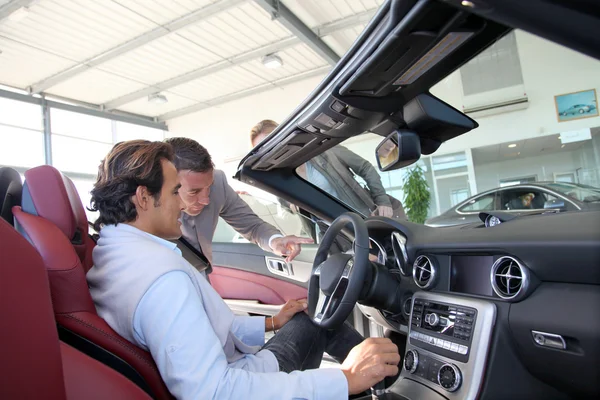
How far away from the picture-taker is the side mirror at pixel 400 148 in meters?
1.29

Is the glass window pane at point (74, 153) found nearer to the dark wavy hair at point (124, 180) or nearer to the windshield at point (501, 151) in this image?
the windshield at point (501, 151)

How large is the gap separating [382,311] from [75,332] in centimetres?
104

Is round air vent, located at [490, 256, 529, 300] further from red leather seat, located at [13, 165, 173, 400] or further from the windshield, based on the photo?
red leather seat, located at [13, 165, 173, 400]

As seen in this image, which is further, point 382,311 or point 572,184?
point 572,184

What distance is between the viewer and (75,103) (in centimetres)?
1002

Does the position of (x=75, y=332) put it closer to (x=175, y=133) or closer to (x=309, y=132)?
(x=309, y=132)

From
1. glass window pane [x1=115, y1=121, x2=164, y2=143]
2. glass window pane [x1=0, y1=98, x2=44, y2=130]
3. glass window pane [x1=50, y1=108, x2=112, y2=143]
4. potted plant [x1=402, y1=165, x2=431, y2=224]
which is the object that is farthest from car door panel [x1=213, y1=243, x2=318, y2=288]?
glass window pane [x1=115, y1=121, x2=164, y2=143]

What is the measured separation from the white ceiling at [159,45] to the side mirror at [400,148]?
5883mm

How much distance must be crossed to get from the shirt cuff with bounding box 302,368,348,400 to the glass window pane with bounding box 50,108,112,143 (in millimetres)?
10541

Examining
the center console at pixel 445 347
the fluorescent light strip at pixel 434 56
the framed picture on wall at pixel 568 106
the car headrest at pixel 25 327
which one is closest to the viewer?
the car headrest at pixel 25 327

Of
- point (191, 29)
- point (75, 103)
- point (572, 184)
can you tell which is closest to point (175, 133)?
point (75, 103)

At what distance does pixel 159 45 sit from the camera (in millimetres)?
7762

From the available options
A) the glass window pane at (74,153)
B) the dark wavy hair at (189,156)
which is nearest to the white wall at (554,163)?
the dark wavy hair at (189,156)

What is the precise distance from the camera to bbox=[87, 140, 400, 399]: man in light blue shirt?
3.06 ft
